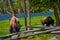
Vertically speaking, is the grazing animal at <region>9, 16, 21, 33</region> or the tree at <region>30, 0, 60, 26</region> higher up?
the tree at <region>30, 0, 60, 26</region>

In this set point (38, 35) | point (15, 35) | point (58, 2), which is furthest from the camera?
point (58, 2)

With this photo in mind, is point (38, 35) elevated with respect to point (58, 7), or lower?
lower

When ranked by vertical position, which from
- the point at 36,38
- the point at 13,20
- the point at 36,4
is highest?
the point at 36,4

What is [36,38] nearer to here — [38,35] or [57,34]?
[38,35]

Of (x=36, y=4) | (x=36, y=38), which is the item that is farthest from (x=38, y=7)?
(x=36, y=38)

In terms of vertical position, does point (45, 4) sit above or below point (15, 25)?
above

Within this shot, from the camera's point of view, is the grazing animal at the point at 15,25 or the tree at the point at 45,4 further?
the tree at the point at 45,4

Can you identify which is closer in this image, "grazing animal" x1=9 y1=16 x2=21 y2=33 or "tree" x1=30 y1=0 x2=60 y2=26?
"grazing animal" x1=9 y1=16 x2=21 y2=33

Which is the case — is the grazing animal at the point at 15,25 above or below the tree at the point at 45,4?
below

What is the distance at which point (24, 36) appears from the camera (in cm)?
1309

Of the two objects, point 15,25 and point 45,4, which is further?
point 45,4

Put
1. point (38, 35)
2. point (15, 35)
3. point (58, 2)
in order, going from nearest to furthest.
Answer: point (15, 35), point (38, 35), point (58, 2)

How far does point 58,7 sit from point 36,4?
1.94 metres

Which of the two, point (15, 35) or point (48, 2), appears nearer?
point (15, 35)
